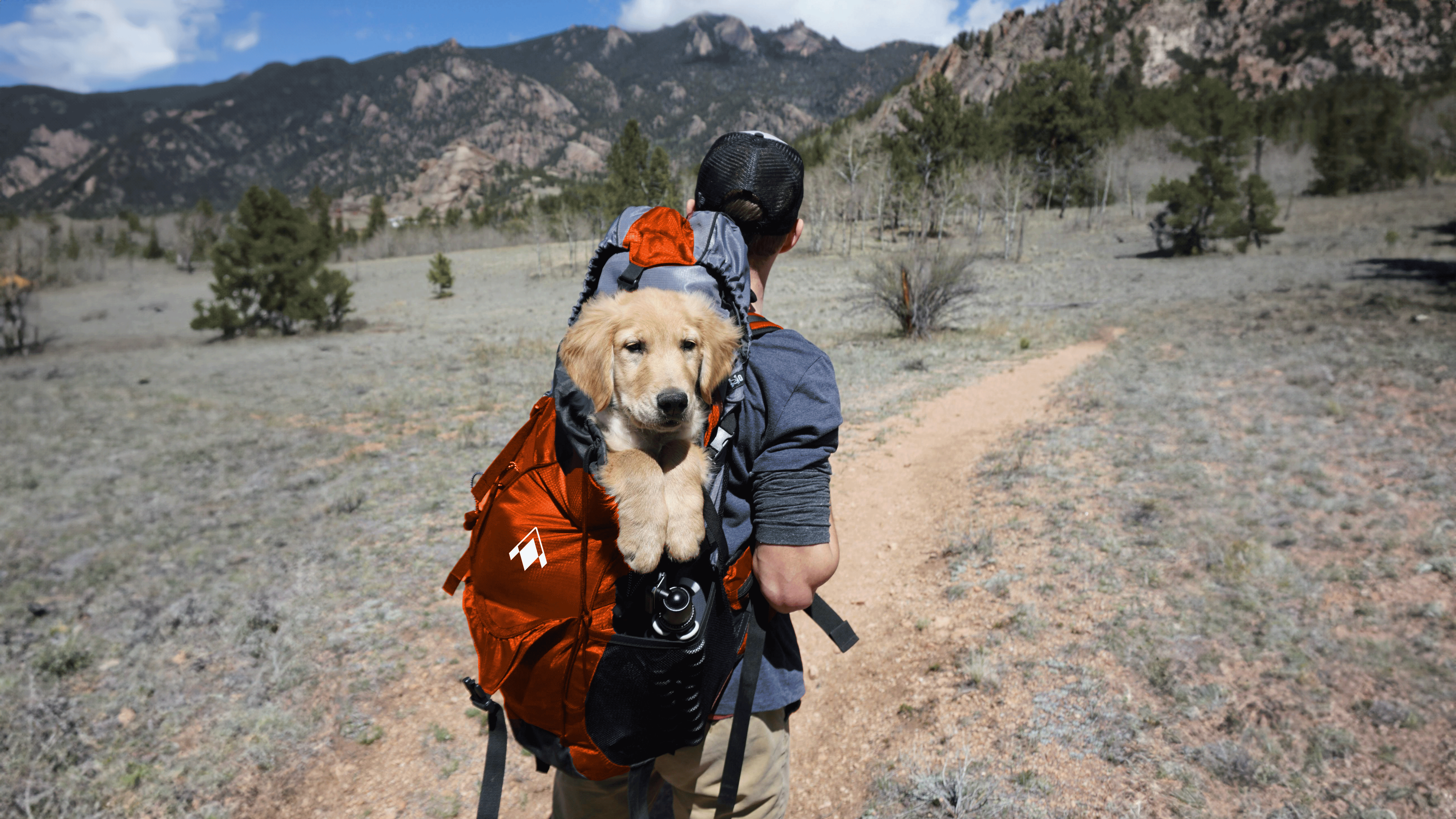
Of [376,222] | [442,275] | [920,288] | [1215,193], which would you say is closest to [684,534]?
[920,288]

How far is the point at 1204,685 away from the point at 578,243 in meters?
62.0

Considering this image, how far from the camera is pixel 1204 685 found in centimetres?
420

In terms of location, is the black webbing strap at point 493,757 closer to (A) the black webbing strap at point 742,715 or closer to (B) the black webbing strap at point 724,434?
(A) the black webbing strap at point 742,715

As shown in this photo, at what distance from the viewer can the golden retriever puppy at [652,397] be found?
1.63 metres

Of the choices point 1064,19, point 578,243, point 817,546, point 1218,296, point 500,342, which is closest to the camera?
point 817,546

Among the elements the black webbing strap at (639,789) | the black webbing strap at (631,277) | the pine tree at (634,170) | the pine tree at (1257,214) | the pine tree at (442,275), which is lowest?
the black webbing strap at (639,789)

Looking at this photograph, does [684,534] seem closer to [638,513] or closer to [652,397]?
[638,513]

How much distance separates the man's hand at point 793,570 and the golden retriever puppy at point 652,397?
0.67ft

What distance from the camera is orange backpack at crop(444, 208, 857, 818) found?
155cm

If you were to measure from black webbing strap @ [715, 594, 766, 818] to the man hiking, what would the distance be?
2.4 inches

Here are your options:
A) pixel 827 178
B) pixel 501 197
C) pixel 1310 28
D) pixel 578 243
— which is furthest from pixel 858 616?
pixel 501 197

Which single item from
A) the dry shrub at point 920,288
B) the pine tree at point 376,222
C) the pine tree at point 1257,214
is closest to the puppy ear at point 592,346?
the dry shrub at point 920,288

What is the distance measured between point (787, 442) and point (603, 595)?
1.96 ft

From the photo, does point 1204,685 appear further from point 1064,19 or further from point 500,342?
point 1064,19
